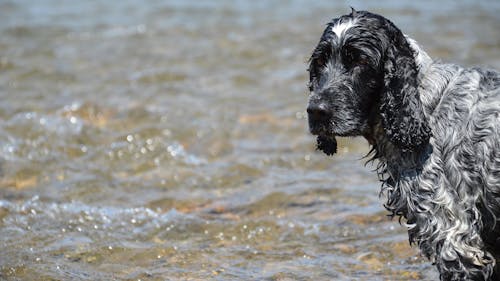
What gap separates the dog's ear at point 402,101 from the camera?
5098 mm

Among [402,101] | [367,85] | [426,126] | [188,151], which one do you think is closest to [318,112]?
[367,85]

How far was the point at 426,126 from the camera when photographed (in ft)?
16.8

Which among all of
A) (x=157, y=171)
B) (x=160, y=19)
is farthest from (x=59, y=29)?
(x=157, y=171)

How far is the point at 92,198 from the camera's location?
846 centimetres

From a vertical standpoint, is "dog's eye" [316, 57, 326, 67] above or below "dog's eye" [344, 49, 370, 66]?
below

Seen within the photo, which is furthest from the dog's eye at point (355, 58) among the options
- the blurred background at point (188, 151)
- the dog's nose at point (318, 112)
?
the blurred background at point (188, 151)

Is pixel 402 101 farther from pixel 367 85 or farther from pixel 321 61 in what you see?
pixel 321 61

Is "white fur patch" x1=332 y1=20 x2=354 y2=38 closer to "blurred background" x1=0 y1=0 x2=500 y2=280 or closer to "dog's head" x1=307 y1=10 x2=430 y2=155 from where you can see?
"dog's head" x1=307 y1=10 x2=430 y2=155

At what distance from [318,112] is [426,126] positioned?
0.68 metres

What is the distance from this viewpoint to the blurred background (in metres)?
6.93

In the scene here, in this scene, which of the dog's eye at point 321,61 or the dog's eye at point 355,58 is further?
the dog's eye at point 321,61

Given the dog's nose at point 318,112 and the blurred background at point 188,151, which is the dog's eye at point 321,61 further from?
the blurred background at point 188,151

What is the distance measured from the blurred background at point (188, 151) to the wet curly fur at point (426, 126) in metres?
1.46

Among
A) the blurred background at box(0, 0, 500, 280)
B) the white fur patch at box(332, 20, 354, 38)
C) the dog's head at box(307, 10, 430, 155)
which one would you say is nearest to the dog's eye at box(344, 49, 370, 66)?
the dog's head at box(307, 10, 430, 155)
